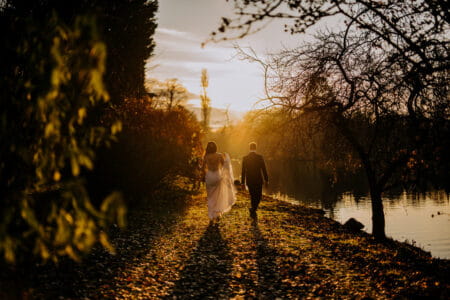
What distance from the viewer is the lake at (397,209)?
16.6 metres

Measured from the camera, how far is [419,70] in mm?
6445

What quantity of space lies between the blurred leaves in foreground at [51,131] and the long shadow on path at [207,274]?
3753 mm

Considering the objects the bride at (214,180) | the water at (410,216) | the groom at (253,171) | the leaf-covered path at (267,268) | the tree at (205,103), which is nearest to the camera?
the leaf-covered path at (267,268)

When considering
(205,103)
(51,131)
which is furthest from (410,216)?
(205,103)

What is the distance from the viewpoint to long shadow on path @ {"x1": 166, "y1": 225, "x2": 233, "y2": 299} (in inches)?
255

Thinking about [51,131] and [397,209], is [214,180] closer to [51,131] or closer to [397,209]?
[51,131]

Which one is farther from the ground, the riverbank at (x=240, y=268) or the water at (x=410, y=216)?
the riverbank at (x=240, y=268)

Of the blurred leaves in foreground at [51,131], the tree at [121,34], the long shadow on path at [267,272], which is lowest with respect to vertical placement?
the long shadow on path at [267,272]

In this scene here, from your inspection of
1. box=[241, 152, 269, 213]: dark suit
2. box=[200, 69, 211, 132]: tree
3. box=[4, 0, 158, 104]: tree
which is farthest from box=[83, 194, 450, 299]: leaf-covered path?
box=[200, 69, 211, 132]: tree

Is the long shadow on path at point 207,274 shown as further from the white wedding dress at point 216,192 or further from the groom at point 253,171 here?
the groom at point 253,171

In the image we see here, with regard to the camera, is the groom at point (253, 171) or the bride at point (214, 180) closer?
the bride at point (214, 180)

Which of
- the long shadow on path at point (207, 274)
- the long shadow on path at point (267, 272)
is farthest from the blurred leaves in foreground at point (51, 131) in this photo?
the long shadow on path at point (267, 272)

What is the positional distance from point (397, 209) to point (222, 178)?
15.2m

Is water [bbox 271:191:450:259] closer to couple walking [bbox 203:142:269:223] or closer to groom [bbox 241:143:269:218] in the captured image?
groom [bbox 241:143:269:218]
